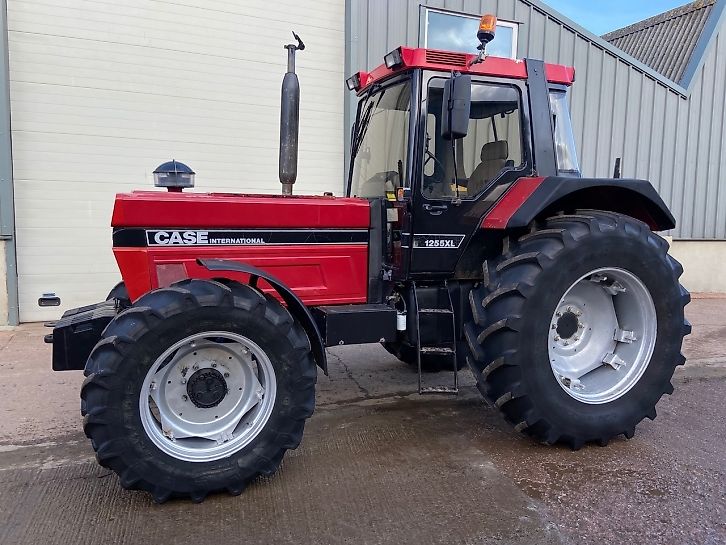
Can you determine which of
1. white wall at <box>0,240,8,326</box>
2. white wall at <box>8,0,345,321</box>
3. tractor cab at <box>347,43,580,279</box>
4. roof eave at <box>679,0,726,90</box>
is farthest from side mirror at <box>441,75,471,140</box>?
roof eave at <box>679,0,726,90</box>

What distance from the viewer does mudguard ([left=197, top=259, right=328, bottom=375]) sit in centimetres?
310

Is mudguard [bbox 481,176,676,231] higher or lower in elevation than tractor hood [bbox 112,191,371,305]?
higher

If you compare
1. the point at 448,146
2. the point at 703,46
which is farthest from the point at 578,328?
the point at 703,46

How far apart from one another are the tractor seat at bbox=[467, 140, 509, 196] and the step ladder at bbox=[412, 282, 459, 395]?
722 mm

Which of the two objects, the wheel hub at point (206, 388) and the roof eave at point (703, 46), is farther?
the roof eave at point (703, 46)

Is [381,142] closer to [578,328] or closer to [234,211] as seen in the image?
[234,211]

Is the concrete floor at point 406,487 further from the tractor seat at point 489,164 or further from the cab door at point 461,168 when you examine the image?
the tractor seat at point 489,164

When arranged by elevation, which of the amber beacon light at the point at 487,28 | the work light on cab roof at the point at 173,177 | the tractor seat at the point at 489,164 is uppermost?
the amber beacon light at the point at 487,28

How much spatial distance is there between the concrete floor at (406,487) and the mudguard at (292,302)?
0.69 m

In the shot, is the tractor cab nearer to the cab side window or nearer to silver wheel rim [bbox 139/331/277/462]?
the cab side window

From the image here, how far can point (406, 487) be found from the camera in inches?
124

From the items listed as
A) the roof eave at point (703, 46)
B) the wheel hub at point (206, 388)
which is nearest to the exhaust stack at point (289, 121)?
the wheel hub at point (206, 388)

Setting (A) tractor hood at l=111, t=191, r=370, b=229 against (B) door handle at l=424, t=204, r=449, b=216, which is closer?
(A) tractor hood at l=111, t=191, r=370, b=229

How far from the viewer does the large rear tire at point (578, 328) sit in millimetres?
3414
